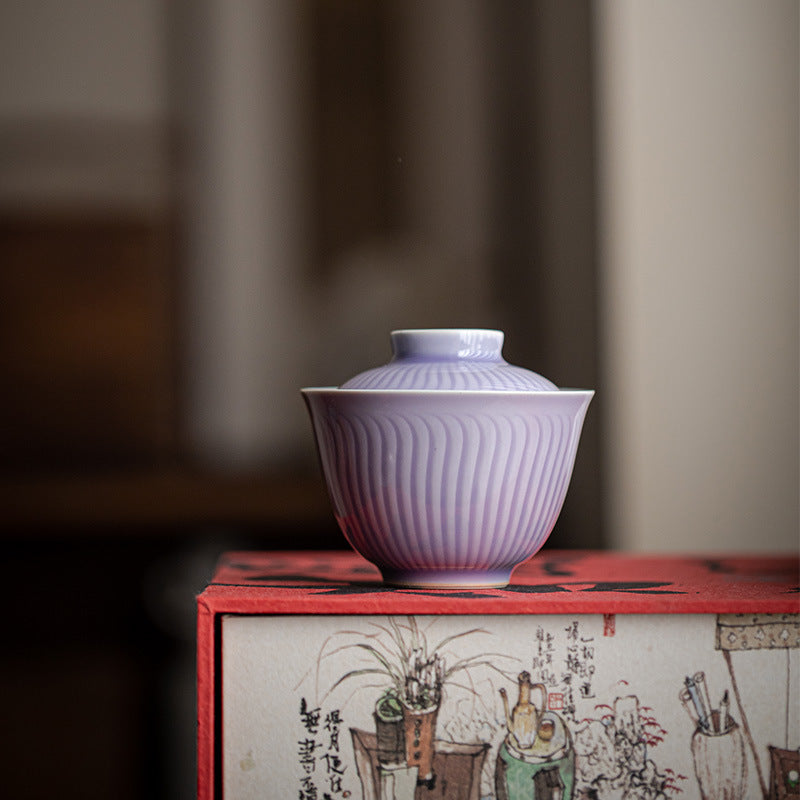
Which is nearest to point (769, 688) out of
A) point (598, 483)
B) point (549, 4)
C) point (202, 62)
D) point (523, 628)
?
A: point (523, 628)

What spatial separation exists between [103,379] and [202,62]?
0.60 metres

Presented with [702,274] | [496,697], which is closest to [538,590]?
Result: [496,697]

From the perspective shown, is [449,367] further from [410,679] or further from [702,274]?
[702,274]

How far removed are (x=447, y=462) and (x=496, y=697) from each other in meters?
0.14

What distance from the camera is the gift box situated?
0.62 m

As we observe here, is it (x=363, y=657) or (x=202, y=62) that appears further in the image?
(x=202, y=62)

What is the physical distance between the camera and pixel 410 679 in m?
0.63

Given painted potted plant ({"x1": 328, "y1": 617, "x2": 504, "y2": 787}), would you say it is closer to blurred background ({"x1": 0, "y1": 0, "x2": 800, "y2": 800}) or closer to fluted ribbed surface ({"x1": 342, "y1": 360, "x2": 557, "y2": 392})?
fluted ribbed surface ({"x1": 342, "y1": 360, "x2": 557, "y2": 392})

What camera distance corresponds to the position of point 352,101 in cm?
194

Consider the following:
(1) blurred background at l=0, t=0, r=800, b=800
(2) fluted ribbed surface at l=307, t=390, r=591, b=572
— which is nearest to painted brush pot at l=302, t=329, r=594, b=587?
(2) fluted ribbed surface at l=307, t=390, r=591, b=572

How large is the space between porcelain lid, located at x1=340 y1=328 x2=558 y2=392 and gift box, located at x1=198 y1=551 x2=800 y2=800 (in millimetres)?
139

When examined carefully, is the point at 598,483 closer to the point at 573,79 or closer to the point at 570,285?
the point at 570,285

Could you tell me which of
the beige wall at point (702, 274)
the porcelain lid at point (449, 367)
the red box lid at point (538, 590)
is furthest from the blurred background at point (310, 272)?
the porcelain lid at point (449, 367)

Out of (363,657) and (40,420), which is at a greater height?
(40,420)
